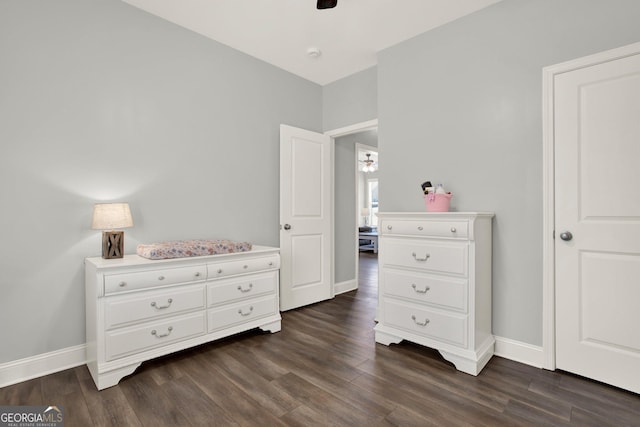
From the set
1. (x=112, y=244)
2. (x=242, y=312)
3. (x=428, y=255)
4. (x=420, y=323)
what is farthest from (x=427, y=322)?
(x=112, y=244)

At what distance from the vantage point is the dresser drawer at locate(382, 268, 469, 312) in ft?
7.23

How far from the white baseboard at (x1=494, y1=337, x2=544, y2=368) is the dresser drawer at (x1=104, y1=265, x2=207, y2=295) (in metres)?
2.30

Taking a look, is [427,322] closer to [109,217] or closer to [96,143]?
[109,217]

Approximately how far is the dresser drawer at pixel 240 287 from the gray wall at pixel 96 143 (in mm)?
623

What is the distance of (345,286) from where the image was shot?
14.1 ft

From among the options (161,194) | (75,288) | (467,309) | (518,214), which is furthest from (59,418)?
(518,214)

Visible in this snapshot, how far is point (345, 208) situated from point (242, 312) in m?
2.16

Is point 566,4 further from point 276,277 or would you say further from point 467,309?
point 276,277

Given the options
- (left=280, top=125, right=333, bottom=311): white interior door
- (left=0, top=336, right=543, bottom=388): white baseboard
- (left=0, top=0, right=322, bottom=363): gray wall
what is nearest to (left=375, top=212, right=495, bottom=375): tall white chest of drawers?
(left=0, top=336, right=543, bottom=388): white baseboard

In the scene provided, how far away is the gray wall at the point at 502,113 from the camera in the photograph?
214 centimetres

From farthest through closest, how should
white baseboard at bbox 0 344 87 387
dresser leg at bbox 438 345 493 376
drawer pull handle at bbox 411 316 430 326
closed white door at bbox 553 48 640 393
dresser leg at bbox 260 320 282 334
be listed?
dresser leg at bbox 260 320 282 334, drawer pull handle at bbox 411 316 430 326, dresser leg at bbox 438 345 493 376, white baseboard at bbox 0 344 87 387, closed white door at bbox 553 48 640 393

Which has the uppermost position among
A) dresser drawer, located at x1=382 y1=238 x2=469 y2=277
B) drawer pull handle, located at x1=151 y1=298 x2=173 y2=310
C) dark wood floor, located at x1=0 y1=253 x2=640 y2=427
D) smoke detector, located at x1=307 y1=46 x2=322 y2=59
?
smoke detector, located at x1=307 y1=46 x2=322 y2=59

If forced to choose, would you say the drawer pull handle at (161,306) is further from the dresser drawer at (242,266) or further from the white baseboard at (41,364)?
the white baseboard at (41,364)

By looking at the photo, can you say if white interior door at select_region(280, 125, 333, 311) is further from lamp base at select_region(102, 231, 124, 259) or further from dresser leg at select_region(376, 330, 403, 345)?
lamp base at select_region(102, 231, 124, 259)
